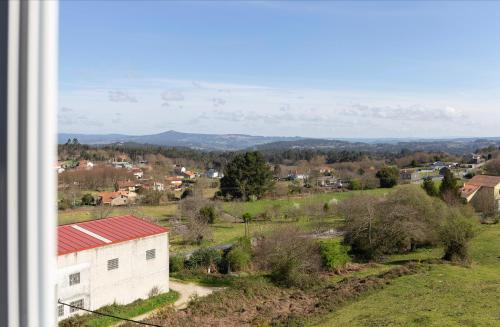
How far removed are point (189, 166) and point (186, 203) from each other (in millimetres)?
25704

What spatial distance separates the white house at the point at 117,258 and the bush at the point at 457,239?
7.13 metres

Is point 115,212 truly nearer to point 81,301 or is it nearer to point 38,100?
point 81,301

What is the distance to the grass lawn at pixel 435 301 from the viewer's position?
23.0 feet

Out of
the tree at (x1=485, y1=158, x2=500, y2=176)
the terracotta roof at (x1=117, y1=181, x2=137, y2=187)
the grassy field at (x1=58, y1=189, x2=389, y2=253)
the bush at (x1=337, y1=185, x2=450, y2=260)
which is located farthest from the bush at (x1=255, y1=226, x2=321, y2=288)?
the tree at (x1=485, y1=158, x2=500, y2=176)

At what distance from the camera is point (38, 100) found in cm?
54

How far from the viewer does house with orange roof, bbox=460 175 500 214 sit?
17.8 metres

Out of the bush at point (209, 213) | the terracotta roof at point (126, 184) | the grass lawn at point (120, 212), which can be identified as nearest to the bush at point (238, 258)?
the bush at point (209, 213)

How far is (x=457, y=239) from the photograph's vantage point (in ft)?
37.4

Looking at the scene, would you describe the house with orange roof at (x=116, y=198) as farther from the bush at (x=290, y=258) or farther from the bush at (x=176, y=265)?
the bush at (x=290, y=258)

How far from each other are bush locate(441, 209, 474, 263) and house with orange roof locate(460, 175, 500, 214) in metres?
6.91

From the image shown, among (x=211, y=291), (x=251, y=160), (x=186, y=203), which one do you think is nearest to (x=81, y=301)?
(x=211, y=291)

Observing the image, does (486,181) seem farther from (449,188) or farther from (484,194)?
(449,188)

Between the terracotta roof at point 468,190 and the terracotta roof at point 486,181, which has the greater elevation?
the terracotta roof at point 486,181

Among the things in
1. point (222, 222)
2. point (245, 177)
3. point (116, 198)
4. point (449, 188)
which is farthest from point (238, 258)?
point (116, 198)
